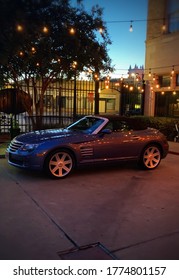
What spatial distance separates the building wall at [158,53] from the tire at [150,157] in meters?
9.38

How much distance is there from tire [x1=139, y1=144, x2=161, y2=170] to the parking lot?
468 millimetres

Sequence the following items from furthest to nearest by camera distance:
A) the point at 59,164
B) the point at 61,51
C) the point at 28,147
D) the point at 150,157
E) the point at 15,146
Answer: the point at 61,51, the point at 150,157, the point at 15,146, the point at 59,164, the point at 28,147

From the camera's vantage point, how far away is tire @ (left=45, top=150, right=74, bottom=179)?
257 inches

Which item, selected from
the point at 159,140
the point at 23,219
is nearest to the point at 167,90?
the point at 159,140

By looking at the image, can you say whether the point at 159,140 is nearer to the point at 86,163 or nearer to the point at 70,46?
the point at 86,163

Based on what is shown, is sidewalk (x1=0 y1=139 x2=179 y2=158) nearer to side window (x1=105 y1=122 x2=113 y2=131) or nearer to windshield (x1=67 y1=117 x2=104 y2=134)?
windshield (x1=67 y1=117 x2=104 y2=134)

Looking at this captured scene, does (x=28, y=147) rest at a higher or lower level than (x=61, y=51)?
lower

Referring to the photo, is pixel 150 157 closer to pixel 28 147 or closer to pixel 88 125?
pixel 88 125

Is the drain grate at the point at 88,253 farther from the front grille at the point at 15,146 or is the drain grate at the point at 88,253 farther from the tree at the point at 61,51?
the tree at the point at 61,51

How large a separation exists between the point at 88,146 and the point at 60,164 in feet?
2.61

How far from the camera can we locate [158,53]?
17.2 meters

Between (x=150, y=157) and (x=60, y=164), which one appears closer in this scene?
(x=60, y=164)

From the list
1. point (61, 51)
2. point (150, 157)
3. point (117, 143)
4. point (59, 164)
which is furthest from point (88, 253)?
point (61, 51)

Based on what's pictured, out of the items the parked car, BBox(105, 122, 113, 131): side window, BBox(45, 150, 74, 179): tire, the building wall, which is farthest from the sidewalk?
the building wall
